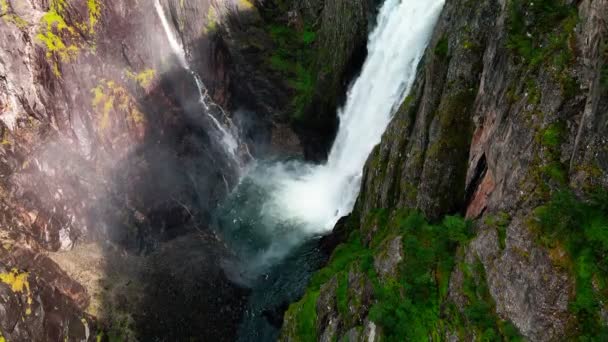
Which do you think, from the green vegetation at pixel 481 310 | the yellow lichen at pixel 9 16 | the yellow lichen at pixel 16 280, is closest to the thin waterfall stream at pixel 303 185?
the yellow lichen at pixel 9 16

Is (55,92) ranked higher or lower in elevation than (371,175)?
higher

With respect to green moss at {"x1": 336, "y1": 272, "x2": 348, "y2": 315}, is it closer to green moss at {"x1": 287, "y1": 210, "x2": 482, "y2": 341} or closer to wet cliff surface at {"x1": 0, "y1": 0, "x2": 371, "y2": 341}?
green moss at {"x1": 287, "y1": 210, "x2": 482, "y2": 341}

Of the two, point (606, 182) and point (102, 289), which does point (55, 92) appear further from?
point (606, 182)

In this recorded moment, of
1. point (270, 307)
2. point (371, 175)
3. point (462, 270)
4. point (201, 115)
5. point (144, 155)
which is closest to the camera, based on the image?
point (462, 270)

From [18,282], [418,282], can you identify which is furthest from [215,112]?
[418,282]

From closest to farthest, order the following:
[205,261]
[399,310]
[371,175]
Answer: [399,310]
[371,175]
[205,261]

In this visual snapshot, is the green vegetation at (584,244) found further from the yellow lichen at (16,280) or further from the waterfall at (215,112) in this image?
the waterfall at (215,112)

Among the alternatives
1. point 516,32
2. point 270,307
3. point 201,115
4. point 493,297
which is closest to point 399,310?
point 493,297
